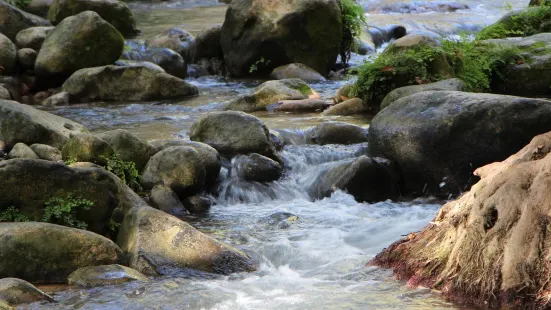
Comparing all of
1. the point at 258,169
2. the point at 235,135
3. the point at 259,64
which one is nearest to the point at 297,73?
the point at 259,64

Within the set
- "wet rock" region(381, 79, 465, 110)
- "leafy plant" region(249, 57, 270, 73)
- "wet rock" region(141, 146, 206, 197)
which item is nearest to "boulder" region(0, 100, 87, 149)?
"wet rock" region(141, 146, 206, 197)

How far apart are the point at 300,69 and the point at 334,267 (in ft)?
35.9

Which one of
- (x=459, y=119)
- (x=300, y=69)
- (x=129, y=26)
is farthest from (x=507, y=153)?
(x=129, y=26)

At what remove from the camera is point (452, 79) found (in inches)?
502

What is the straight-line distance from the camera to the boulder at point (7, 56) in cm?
1667

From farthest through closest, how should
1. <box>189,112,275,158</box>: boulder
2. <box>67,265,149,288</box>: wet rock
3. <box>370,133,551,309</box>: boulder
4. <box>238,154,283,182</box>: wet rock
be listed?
<box>189,112,275,158</box>: boulder < <box>238,154,283,182</box>: wet rock < <box>67,265,149,288</box>: wet rock < <box>370,133,551,309</box>: boulder

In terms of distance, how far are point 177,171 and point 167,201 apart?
437 millimetres

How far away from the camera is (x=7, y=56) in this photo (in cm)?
1675

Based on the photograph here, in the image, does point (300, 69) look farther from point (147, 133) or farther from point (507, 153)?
point (507, 153)

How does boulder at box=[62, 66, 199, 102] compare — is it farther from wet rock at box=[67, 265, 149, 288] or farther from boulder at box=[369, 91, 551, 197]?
wet rock at box=[67, 265, 149, 288]

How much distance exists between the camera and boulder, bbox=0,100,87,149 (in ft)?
32.8

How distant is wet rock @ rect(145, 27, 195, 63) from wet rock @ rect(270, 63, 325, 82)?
297cm

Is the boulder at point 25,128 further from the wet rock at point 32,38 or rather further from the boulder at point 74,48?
the wet rock at point 32,38

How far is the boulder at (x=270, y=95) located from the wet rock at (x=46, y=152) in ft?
16.7
